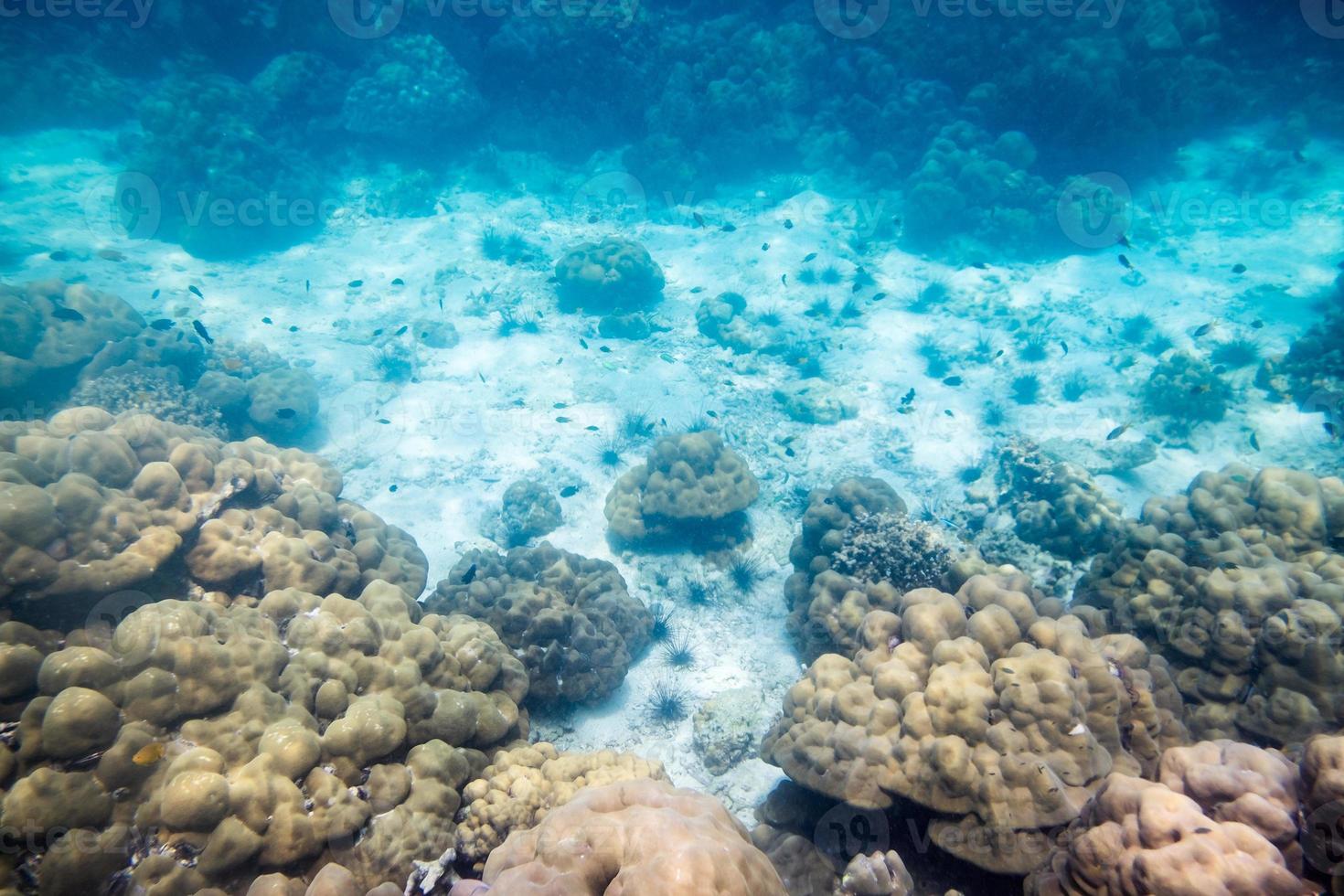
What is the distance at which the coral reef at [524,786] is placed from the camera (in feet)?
13.6

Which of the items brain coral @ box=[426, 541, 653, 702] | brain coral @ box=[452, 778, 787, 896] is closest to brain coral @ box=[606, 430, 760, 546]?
brain coral @ box=[426, 541, 653, 702]

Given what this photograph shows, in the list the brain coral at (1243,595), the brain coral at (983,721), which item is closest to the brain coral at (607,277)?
the brain coral at (1243,595)

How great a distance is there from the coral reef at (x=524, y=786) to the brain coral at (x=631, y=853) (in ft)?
1.34

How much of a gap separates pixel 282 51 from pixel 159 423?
23.9 m

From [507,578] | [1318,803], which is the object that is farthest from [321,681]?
[1318,803]

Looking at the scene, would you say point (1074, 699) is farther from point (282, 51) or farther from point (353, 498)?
point (282, 51)

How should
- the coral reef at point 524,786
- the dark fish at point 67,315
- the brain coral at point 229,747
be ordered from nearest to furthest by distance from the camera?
1. the brain coral at point 229,747
2. the coral reef at point 524,786
3. the dark fish at point 67,315

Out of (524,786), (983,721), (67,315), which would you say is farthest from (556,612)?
(67,315)

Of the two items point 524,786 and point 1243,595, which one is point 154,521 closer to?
point 524,786

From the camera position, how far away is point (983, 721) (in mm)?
4277

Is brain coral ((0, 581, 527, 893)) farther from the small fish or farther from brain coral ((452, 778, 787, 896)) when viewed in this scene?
brain coral ((452, 778, 787, 896))

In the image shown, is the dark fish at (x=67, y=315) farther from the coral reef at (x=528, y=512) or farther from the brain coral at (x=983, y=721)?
the brain coral at (x=983, y=721)

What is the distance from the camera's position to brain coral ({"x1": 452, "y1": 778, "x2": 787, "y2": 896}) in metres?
2.86

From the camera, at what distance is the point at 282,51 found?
73.6 ft
